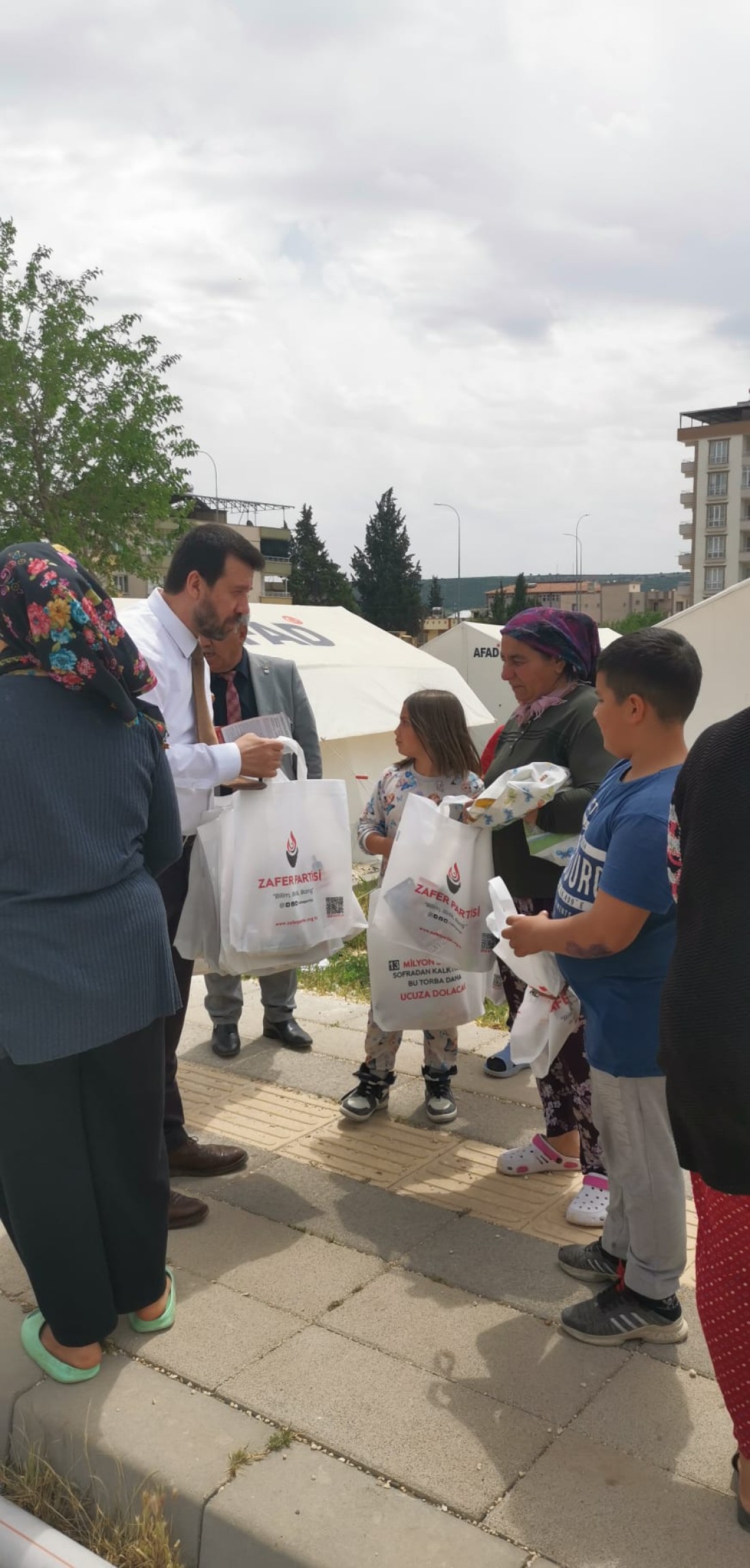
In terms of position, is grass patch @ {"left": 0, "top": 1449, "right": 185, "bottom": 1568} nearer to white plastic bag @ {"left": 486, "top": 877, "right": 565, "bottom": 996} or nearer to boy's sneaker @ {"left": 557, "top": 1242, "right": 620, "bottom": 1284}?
boy's sneaker @ {"left": 557, "top": 1242, "right": 620, "bottom": 1284}

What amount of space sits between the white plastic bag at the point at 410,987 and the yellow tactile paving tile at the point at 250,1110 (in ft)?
1.75

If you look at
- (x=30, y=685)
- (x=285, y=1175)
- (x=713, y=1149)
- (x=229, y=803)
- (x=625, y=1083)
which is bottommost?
(x=285, y=1175)

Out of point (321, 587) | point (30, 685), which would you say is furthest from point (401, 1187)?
point (321, 587)

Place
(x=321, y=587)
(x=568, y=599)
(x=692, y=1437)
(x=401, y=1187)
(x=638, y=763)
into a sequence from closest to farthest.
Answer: (x=692, y=1437) < (x=638, y=763) < (x=401, y=1187) < (x=321, y=587) < (x=568, y=599)

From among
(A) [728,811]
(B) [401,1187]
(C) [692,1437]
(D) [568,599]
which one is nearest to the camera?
(A) [728,811]

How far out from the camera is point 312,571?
2916 inches

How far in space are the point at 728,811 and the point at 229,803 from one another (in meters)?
2.18

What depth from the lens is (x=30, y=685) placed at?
2.52 meters

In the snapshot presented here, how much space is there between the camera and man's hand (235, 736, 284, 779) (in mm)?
3684

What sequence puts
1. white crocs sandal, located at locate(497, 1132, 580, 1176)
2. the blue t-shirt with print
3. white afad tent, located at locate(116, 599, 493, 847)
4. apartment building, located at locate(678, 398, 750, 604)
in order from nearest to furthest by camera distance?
the blue t-shirt with print < white crocs sandal, located at locate(497, 1132, 580, 1176) < white afad tent, located at locate(116, 599, 493, 847) < apartment building, located at locate(678, 398, 750, 604)

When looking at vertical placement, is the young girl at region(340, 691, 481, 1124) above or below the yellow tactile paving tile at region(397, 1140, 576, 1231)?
above

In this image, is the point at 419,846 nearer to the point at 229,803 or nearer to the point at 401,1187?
the point at 229,803

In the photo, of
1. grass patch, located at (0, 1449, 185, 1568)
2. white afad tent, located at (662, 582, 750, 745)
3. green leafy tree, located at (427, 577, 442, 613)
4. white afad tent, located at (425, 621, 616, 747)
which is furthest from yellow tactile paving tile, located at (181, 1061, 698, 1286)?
green leafy tree, located at (427, 577, 442, 613)

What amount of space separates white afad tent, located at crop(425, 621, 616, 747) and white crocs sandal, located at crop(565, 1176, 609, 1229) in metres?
18.9
